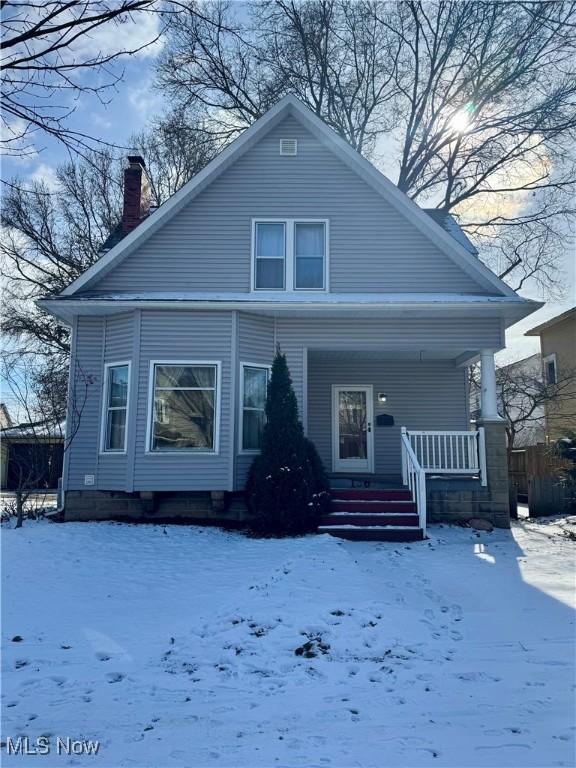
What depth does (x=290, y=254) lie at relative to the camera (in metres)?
10.9

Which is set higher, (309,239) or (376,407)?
(309,239)

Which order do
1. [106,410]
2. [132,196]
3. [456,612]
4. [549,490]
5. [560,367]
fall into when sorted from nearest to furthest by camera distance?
[456,612] → [106,410] → [132,196] → [549,490] → [560,367]

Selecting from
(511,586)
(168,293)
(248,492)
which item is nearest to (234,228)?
(168,293)

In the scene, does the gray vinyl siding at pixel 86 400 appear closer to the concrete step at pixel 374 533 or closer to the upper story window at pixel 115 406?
the upper story window at pixel 115 406

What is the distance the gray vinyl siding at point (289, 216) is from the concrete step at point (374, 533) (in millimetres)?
4395

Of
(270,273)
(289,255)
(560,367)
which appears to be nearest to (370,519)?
(270,273)

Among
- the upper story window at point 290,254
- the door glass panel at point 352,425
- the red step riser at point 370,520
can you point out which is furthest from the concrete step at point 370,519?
the upper story window at point 290,254

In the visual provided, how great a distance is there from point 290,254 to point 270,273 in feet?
1.70

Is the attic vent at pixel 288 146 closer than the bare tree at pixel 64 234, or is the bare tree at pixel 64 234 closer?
the attic vent at pixel 288 146

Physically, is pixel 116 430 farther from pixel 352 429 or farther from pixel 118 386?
pixel 352 429

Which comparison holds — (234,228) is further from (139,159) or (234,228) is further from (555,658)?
(555,658)

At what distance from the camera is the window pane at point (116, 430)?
10.0 meters

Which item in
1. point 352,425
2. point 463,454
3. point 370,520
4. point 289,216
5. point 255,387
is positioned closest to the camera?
point 370,520

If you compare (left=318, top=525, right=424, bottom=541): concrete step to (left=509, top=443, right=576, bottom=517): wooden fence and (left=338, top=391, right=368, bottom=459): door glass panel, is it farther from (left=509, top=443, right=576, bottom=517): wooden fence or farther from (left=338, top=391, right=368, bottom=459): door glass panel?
(left=509, top=443, right=576, bottom=517): wooden fence
